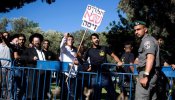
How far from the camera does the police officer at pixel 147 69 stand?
5812 mm

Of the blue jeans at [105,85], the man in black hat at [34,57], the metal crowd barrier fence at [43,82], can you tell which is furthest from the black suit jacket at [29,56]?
the blue jeans at [105,85]

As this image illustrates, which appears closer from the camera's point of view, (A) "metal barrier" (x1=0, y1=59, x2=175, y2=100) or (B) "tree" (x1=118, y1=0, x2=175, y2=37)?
(A) "metal barrier" (x1=0, y1=59, x2=175, y2=100)

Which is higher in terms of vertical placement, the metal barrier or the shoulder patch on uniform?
the shoulder patch on uniform

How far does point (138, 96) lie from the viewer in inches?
235

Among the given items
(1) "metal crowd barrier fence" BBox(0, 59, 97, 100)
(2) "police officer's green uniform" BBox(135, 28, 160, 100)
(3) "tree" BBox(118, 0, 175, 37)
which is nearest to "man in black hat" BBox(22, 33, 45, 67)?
(1) "metal crowd barrier fence" BBox(0, 59, 97, 100)

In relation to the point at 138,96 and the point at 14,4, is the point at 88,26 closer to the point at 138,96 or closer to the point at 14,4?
the point at 138,96

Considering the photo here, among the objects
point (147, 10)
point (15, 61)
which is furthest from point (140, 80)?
point (147, 10)

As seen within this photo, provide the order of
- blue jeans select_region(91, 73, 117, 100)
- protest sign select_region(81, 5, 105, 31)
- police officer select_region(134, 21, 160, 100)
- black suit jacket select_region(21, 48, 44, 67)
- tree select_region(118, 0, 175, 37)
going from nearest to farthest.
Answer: police officer select_region(134, 21, 160, 100) → blue jeans select_region(91, 73, 117, 100) → protest sign select_region(81, 5, 105, 31) → black suit jacket select_region(21, 48, 44, 67) → tree select_region(118, 0, 175, 37)

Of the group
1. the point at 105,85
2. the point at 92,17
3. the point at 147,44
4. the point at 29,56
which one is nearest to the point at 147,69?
the point at 147,44

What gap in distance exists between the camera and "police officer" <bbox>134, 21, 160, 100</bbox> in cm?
581

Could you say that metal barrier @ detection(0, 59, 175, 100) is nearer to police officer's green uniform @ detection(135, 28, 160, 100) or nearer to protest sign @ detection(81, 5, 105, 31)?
protest sign @ detection(81, 5, 105, 31)

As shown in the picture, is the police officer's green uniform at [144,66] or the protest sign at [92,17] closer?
the police officer's green uniform at [144,66]

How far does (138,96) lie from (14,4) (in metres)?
13.9

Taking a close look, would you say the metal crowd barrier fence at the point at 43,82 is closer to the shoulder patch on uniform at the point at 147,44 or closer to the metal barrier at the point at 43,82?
the metal barrier at the point at 43,82
